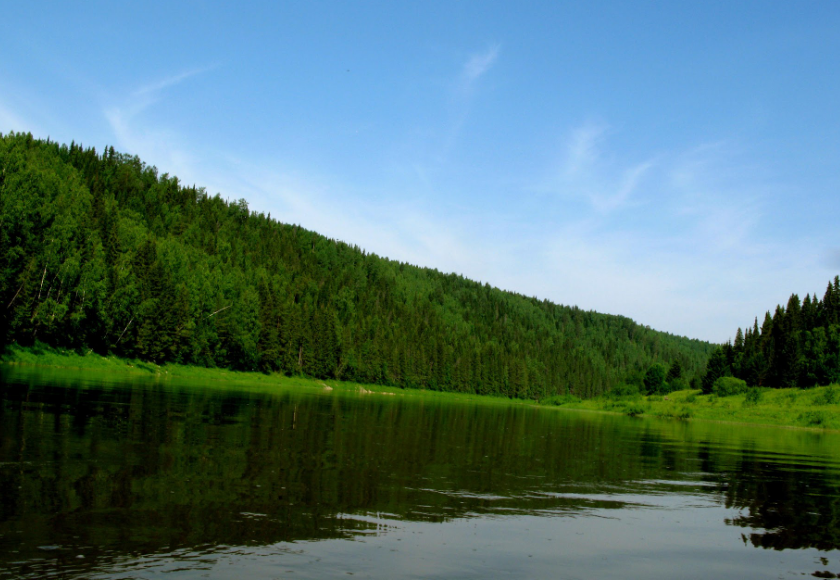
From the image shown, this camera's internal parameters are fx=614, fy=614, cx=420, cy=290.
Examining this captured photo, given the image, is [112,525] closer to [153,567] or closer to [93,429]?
[153,567]

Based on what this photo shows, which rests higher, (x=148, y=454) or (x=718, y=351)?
(x=718, y=351)

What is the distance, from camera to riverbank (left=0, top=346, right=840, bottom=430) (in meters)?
79.6

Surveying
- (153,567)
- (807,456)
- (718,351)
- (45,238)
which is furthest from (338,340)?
(153,567)

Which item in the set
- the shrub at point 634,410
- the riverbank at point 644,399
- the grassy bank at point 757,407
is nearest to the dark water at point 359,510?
the riverbank at point 644,399

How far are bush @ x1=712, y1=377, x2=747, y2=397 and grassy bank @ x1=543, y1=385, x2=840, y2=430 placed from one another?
383 cm

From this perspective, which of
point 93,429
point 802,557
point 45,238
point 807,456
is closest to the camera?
point 802,557

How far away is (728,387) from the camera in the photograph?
134125 millimetres

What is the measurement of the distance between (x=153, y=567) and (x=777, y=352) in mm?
168067

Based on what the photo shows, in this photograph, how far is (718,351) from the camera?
570ft

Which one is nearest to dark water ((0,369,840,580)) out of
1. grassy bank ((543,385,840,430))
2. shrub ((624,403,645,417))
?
grassy bank ((543,385,840,430))

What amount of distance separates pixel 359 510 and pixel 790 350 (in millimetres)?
154050

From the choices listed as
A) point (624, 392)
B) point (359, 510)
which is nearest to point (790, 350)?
point (624, 392)

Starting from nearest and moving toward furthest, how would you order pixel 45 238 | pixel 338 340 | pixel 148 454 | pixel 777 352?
pixel 148 454
pixel 45 238
pixel 777 352
pixel 338 340

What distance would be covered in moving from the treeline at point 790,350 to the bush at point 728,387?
13.1m
